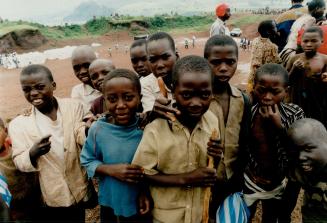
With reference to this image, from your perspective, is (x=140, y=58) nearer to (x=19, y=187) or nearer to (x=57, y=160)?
(x=57, y=160)

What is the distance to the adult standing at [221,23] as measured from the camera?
18.0 ft

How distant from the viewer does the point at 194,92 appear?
1.91 metres

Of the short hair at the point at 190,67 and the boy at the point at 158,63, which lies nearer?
the short hair at the point at 190,67

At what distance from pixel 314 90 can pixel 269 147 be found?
201 cm

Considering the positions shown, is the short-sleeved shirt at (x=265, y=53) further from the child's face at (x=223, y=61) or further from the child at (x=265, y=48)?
the child's face at (x=223, y=61)

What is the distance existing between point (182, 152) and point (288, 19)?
451 centimetres

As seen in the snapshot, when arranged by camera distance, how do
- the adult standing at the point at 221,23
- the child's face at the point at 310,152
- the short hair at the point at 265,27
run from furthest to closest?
the adult standing at the point at 221,23 < the short hair at the point at 265,27 < the child's face at the point at 310,152

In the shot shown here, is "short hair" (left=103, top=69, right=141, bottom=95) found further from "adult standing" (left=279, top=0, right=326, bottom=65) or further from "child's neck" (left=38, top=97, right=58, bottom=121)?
"adult standing" (left=279, top=0, right=326, bottom=65)

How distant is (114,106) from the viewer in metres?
2.05

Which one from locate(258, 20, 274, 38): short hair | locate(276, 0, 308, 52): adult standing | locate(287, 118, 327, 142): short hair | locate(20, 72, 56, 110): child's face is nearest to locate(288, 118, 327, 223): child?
locate(287, 118, 327, 142): short hair

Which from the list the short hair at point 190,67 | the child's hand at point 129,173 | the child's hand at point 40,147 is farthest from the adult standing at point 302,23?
the child's hand at point 40,147

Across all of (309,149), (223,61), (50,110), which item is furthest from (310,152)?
(50,110)

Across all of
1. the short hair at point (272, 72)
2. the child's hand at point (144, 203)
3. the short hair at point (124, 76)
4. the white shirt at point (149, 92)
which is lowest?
the child's hand at point (144, 203)

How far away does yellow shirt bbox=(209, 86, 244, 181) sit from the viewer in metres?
2.25
